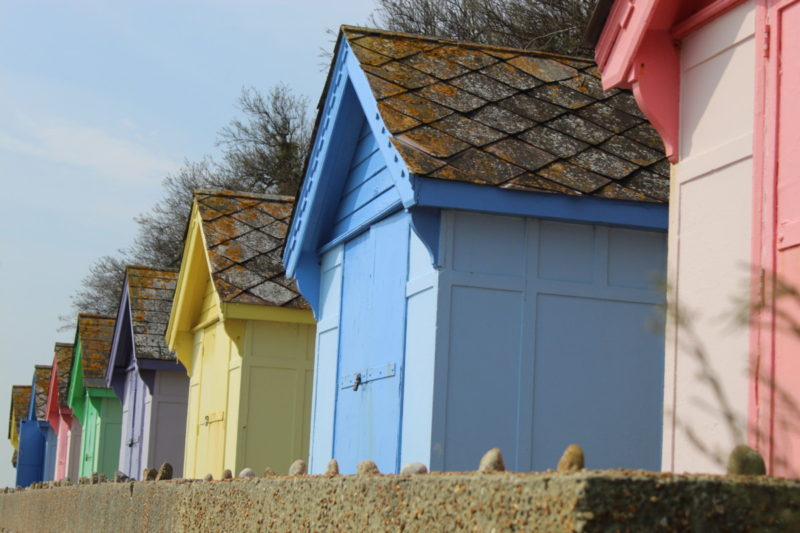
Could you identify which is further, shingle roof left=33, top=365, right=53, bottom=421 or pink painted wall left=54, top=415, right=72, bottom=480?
shingle roof left=33, top=365, right=53, bottom=421

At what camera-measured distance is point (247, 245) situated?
47.9 feet

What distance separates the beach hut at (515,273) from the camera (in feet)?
28.2

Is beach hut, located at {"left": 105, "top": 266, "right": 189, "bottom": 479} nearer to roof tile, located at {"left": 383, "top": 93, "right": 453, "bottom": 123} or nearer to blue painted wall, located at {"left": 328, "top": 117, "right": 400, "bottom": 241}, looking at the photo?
blue painted wall, located at {"left": 328, "top": 117, "right": 400, "bottom": 241}

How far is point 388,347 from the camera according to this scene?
31.9 feet

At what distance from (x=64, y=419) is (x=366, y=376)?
23.6 meters

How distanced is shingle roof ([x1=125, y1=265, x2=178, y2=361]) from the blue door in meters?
8.40

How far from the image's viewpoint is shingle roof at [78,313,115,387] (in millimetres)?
24828

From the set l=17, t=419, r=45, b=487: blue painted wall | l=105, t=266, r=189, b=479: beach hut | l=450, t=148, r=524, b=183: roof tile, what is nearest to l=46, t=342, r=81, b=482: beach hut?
l=17, t=419, r=45, b=487: blue painted wall

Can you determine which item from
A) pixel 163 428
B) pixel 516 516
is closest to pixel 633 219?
pixel 516 516

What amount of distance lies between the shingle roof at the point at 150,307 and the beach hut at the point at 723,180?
44.0 ft

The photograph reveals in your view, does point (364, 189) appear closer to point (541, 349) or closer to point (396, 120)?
point (396, 120)

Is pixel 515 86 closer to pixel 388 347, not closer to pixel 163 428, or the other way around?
pixel 388 347

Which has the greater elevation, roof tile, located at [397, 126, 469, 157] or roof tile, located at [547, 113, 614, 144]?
roof tile, located at [547, 113, 614, 144]

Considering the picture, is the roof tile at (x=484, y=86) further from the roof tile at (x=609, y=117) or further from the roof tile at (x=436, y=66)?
the roof tile at (x=609, y=117)
